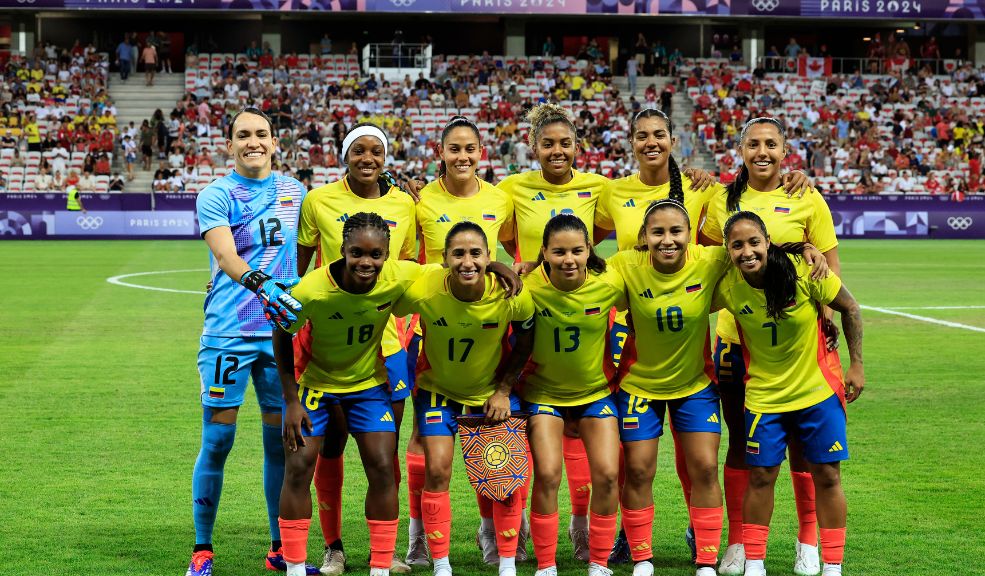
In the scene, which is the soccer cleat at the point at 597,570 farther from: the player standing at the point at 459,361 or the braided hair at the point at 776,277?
the braided hair at the point at 776,277


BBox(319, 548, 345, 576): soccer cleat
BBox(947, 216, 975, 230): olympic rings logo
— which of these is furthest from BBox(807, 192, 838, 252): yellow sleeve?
BBox(947, 216, 975, 230): olympic rings logo

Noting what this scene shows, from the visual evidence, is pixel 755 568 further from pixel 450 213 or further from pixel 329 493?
pixel 450 213

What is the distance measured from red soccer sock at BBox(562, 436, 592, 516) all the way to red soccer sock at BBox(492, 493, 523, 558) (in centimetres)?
57

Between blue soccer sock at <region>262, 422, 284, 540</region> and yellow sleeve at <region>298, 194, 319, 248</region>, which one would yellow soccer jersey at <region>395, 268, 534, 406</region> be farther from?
yellow sleeve at <region>298, 194, 319, 248</region>

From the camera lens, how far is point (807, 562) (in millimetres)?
5445

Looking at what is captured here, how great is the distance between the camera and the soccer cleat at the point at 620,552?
18.9 feet

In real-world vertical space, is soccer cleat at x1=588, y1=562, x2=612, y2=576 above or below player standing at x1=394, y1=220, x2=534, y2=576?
below

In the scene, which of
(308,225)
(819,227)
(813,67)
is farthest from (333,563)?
(813,67)

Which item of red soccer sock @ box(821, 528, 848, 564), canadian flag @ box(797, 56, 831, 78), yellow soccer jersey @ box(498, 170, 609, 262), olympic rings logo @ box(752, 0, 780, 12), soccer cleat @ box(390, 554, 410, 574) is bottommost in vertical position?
soccer cleat @ box(390, 554, 410, 574)

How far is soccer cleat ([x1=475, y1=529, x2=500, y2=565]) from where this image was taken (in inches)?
223

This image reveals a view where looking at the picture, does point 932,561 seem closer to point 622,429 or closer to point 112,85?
point 622,429

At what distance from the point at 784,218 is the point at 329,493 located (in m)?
2.60

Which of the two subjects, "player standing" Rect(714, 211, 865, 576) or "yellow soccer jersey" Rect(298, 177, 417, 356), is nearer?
"player standing" Rect(714, 211, 865, 576)

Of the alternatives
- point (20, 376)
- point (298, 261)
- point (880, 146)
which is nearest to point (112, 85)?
point (880, 146)
